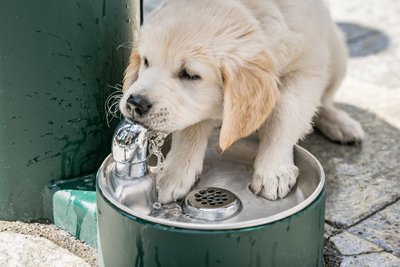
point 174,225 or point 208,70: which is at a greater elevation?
point 208,70

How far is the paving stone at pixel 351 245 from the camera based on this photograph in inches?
76.9

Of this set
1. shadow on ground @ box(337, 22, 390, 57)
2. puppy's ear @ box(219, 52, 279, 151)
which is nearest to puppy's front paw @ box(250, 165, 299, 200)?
puppy's ear @ box(219, 52, 279, 151)

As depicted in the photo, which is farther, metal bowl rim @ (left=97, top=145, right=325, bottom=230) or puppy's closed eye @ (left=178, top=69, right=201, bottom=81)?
puppy's closed eye @ (left=178, top=69, right=201, bottom=81)

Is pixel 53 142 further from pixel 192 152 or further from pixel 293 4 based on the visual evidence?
pixel 293 4

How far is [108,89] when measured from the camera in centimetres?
210

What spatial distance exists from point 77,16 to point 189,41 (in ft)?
1.49

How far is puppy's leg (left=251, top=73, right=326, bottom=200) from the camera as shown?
181cm

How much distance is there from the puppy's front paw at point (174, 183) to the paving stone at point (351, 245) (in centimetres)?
48

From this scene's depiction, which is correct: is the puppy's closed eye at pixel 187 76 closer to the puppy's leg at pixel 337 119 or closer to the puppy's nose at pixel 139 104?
the puppy's nose at pixel 139 104

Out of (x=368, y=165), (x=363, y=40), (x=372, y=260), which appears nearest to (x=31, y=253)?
(x=372, y=260)

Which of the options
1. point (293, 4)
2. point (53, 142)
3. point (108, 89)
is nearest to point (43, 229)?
point (53, 142)

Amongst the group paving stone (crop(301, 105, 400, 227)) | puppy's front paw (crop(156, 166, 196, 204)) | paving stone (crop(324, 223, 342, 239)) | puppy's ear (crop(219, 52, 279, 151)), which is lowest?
paving stone (crop(324, 223, 342, 239))

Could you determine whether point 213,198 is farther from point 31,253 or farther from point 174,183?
point 31,253

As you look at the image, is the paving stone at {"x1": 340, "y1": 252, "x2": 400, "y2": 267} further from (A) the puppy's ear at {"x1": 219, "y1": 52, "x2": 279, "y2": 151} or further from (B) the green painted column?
(B) the green painted column
